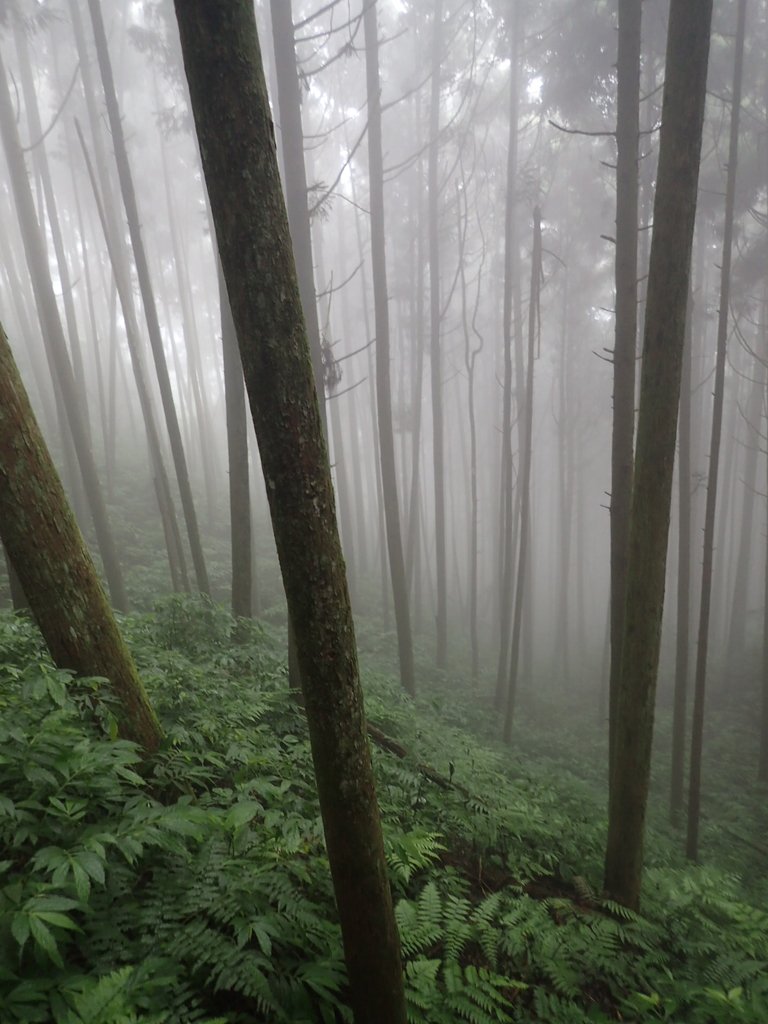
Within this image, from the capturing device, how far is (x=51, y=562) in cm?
265

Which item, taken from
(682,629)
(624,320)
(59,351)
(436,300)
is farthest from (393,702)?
(436,300)

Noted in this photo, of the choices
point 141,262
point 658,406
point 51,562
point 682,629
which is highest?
point 141,262

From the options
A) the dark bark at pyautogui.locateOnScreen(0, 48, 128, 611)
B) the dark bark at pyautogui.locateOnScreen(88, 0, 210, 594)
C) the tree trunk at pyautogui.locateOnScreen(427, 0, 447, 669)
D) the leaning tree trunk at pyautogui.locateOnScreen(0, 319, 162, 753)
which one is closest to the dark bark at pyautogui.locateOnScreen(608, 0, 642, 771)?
the leaning tree trunk at pyautogui.locateOnScreen(0, 319, 162, 753)

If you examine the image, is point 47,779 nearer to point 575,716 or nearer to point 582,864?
point 582,864

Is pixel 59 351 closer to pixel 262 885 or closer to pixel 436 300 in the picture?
pixel 436 300

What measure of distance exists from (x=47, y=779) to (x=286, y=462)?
166 centimetres

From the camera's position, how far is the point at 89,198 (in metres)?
21.7

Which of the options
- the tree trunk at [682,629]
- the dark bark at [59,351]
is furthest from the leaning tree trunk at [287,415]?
the dark bark at [59,351]

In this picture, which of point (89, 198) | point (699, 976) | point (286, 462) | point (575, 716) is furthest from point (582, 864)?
point (89, 198)

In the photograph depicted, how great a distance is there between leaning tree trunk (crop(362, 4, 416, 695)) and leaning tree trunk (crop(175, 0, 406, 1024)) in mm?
7359

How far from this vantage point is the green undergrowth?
72.4 inches

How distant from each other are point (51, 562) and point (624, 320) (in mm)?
5395

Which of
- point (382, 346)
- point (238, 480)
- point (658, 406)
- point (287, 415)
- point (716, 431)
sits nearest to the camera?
point (287, 415)

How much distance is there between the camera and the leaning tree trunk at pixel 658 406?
11.0 feet
